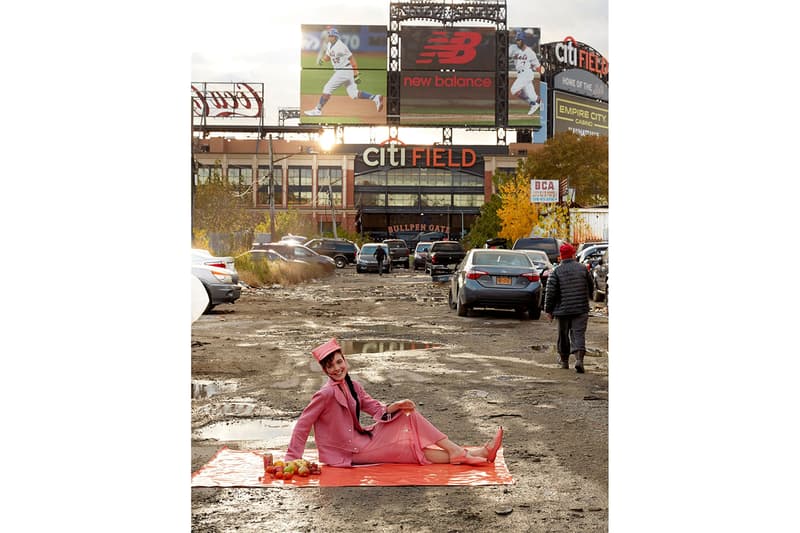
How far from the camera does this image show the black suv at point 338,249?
7.16m

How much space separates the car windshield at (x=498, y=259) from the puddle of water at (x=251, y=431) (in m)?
3.03

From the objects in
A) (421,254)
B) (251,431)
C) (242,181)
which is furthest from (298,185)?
(251,431)

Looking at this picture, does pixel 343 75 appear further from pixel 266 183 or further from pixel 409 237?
pixel 409 237

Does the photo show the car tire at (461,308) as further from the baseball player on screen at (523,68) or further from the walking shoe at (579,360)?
the walking shoe at (579,360)

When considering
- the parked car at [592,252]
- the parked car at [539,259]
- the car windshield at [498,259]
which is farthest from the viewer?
the parked car at [592,252]

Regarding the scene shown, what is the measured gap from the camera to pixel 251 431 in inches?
188

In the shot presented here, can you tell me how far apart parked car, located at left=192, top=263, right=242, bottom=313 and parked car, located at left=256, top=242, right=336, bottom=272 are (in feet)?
2.67

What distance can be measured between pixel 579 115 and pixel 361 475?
4319 mm

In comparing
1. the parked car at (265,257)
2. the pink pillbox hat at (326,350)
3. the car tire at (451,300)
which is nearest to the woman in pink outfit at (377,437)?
the pink pillbox hat at (326,350)

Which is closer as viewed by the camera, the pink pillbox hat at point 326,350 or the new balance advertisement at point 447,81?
the pink pillbox hat at point 326,350
